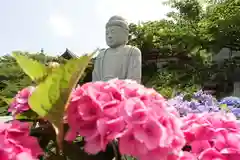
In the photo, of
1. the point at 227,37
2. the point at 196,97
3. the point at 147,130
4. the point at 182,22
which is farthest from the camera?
the point at 182,22

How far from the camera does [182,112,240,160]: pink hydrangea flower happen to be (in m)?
0.85

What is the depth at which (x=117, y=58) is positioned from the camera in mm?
6105

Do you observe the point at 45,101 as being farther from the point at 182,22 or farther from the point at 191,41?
the point at 182,22

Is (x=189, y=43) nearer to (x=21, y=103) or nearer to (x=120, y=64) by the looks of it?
(x=120, y=64)

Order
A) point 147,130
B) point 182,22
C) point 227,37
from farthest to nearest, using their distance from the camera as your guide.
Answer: point 182,22, point 227,37, point 147,130

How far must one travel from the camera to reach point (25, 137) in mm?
823

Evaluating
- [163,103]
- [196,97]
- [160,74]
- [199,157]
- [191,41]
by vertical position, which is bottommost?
[160,74]

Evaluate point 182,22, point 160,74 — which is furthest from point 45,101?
point 182,22

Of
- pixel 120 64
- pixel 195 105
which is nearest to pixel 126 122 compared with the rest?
A: pixel 195 105

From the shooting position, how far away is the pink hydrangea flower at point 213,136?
85 centimetres

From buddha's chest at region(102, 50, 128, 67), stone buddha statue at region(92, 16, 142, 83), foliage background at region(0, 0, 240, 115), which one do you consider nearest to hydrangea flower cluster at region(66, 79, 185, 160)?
stone buddha statue at region(92, 16, 142, 83)

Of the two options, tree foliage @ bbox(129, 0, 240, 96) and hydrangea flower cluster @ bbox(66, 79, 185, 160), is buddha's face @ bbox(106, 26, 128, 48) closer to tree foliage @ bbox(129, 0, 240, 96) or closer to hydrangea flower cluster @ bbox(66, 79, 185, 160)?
hydrangea flower cluster @ bbox(66, 79, 185, 160)

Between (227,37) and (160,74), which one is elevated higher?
(227,37)

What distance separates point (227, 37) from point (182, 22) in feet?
10.4
